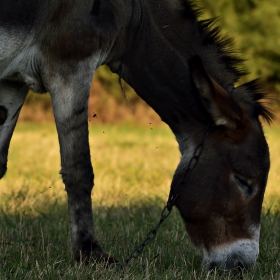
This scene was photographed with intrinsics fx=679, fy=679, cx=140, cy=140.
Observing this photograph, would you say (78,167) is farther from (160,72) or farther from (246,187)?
(246,187)

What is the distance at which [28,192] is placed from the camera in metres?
6.84

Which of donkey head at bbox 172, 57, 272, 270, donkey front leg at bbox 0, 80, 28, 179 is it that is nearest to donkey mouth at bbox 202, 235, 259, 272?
donkey head at bbox 172, 57, 272, 270

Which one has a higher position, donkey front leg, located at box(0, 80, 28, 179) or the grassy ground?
donkey front leg, located at box(0, 80, 28, 179)

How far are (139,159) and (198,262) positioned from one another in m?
5.95

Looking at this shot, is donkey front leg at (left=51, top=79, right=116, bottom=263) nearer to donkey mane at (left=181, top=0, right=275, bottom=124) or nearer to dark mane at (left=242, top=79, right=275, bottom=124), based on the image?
donkey mane at (left=181, top=0, right=275, bottom=124)

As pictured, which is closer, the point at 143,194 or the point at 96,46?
the point at 96,46

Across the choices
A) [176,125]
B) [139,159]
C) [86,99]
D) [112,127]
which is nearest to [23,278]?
[86,99]

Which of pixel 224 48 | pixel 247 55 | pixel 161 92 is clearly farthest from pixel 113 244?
pixel 247 55

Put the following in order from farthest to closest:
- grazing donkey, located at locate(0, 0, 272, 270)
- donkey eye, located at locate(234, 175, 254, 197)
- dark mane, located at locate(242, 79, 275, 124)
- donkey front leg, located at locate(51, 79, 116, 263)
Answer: dark mane, located at locate(242, 79, 275, 124)
donkey eye, located at locate(234, 175, 254, 197)
donkey front leg, located at locate(51, 79, 116, 263)
grazing donkey, located at locate(0, 0, 272, 270)

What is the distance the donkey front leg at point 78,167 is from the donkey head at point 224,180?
596mm

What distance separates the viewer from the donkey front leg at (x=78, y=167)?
4090mm

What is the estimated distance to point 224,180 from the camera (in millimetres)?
4266

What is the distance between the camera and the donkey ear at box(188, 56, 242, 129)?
4059 millimetres

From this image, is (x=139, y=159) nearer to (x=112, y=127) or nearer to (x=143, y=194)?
(x=143, y=194)
